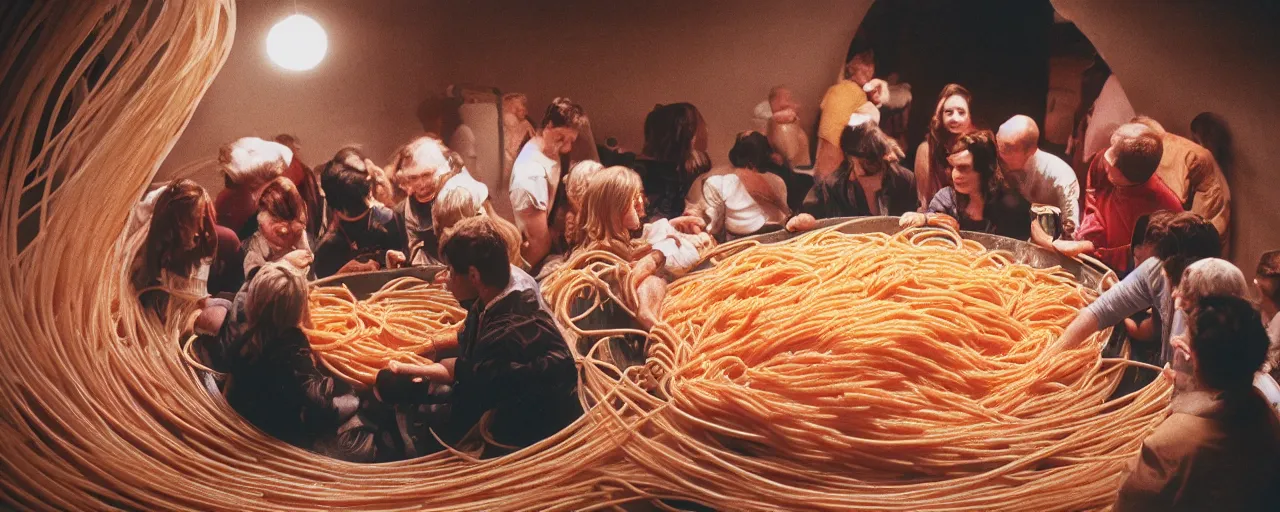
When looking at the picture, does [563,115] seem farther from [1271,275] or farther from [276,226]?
[1271,275]

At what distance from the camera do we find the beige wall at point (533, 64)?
3.76 meters

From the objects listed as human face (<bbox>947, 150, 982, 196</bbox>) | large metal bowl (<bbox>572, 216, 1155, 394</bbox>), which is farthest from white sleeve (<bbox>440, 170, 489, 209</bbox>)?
human face (<bbox>947, 150, 982, 196</bbox>)

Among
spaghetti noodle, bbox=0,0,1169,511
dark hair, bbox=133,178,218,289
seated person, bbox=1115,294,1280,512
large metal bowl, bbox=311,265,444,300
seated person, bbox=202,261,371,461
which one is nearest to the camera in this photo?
seated person, bbox=1115,294,1280,512

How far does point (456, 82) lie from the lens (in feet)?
12.4

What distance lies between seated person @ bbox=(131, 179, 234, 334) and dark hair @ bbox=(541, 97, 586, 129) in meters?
1.19

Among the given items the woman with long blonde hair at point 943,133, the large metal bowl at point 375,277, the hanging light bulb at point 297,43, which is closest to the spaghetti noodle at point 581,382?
the hanging light bulb at point 297,43

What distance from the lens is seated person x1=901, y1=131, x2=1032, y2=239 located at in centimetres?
381

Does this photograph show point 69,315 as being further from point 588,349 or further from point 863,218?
point 863,218

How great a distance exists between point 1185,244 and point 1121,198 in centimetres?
26

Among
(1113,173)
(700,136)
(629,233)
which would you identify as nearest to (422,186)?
(629,233)

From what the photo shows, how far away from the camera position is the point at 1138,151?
145 inches

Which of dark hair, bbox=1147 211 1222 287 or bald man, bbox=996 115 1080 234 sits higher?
bald man, bbox=996 115 1080 234

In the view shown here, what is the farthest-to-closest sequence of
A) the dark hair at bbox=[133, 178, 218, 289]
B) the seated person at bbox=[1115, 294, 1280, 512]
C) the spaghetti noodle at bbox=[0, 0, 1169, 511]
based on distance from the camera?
the dark hair at bbox=[133, 178, 218, 289], the spaghetti noodle at bbox=[0, 0, 1169, 511], the seated person at bbox=[1115, 294, 1280, 512]

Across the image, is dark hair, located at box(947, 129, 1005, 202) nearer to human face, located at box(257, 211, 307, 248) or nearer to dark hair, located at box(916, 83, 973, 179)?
dark hair, located at box(916, 83, 973, 179)
